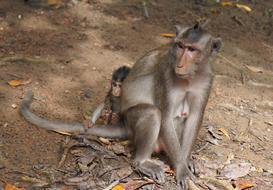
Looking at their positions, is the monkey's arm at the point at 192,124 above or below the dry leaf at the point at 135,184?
above

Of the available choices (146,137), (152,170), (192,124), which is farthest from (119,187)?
(192,124)

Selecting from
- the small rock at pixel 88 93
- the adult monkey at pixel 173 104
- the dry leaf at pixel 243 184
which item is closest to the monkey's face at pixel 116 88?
the adult monkey at pixel 173 104

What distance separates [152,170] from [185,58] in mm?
1084

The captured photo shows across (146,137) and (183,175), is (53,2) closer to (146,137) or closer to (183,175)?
(146,137)

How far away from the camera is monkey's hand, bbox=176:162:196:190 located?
5.00 meters

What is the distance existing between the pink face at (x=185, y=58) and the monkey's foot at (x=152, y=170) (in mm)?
912

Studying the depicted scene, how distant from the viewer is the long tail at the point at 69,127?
17.5 ft

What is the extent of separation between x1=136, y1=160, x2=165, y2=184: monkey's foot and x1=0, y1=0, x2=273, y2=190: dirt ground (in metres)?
0.10

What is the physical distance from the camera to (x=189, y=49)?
4.81 meters

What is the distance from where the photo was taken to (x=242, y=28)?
8797 mm

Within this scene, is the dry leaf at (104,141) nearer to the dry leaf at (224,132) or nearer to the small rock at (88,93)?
the small rock at (88,93)

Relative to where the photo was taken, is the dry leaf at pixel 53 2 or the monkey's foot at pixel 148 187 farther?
the dry leaf at pixel 53 2

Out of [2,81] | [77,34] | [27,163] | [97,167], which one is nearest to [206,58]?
[97,167]

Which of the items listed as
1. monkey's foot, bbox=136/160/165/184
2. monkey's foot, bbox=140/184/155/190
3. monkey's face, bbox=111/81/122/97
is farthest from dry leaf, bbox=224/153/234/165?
monkey's face, bbox=111/81/122/97
